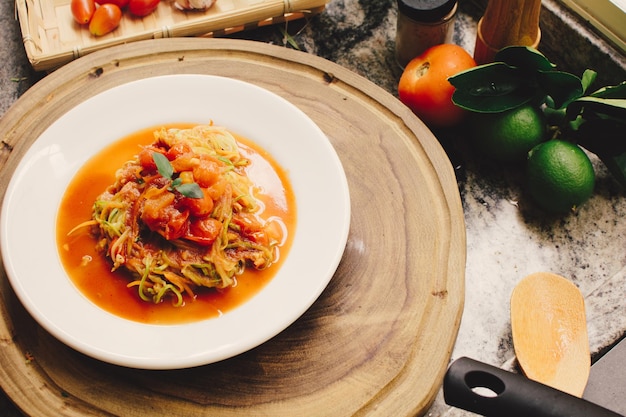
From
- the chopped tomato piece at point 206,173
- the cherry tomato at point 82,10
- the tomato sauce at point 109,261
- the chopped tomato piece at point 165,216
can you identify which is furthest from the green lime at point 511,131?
the cherry tomato at point 82,10

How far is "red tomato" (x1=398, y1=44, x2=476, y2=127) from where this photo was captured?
2492mm

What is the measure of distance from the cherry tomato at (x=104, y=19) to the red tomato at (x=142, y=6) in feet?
0.25

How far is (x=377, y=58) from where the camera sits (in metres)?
3.03

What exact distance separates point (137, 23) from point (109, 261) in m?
1.36

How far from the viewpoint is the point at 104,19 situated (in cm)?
278

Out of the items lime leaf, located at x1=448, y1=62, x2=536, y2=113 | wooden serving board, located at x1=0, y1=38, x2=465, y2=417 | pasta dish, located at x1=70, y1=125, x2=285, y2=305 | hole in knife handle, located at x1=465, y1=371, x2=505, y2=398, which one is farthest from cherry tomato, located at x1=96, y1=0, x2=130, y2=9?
hole in knife handle, located at x1=465, y1=371, x2=505, y2=398

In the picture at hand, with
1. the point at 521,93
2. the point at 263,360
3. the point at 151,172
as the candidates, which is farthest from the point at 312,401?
the point at 521,93

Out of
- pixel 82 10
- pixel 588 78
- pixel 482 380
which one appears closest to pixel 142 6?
pixel 82 10

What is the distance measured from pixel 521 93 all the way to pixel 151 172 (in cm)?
143

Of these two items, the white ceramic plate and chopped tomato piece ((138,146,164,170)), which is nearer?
the white ceramic plate

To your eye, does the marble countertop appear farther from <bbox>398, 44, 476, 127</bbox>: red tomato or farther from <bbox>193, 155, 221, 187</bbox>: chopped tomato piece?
<bbox>193, 155, 221, 187</bbox>: chopped tomato piece

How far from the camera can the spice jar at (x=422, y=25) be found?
2.56 meters

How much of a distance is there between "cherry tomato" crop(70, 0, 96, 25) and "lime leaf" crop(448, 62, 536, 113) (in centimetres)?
165

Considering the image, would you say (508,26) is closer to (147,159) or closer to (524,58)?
(524,58)
